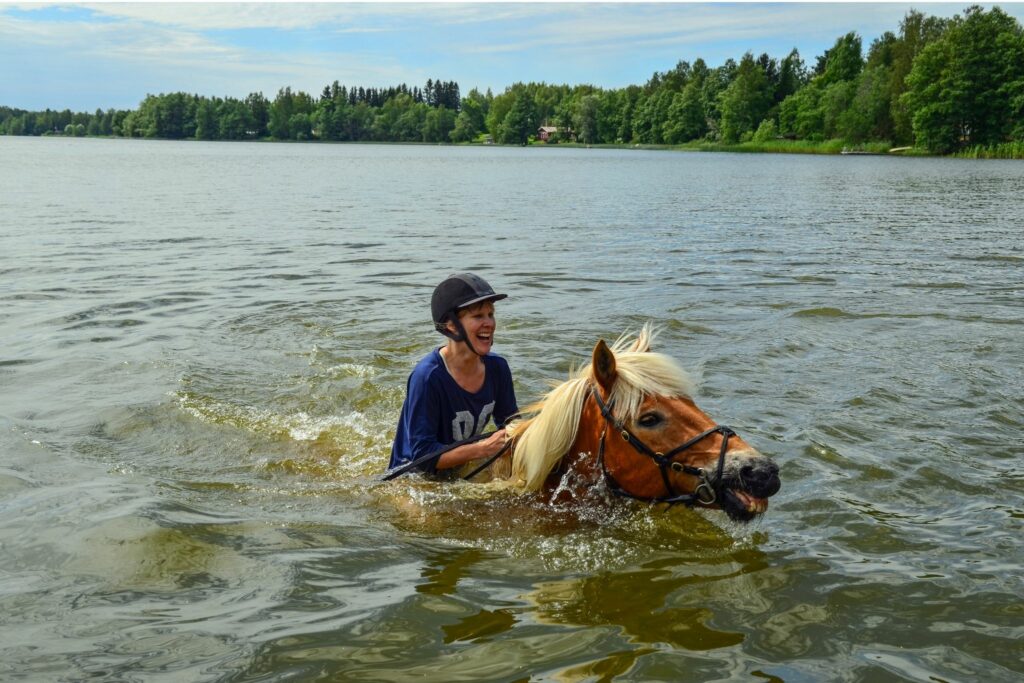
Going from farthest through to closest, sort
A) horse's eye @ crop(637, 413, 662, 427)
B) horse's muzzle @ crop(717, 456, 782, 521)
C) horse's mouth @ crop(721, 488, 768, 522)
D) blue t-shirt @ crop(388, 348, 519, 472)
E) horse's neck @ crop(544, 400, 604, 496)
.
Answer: blue t-shirt @ crop(388, 348, 519, 472) < horse's neck @ crop(544, 400, 604, 496) < horse's eye @ crop(637, 413, 662, 427) < horse's mouth @ crop(721, 488, 768, 522) < horse's muzzle @ crop(717, 456, 782, 521)

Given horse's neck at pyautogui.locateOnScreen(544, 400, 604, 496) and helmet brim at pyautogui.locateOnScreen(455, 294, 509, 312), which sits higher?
helmet brim at pyautogui.locateOnScreen(455, 294, 509, 312)

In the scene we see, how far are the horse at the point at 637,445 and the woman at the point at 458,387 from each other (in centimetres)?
50

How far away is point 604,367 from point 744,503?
3.77ft

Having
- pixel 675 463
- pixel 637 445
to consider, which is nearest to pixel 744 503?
pixel 675 463

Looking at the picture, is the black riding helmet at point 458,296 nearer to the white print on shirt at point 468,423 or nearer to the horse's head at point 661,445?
the white print on shirt at point 468,423

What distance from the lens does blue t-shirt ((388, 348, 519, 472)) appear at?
6.43m

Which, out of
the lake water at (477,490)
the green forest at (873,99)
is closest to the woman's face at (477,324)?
the lake water at (477,490)

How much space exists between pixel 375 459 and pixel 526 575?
9.70 ft

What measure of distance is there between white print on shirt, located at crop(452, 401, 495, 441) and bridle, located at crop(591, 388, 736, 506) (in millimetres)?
1309

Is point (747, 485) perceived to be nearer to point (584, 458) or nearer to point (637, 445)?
point (637, 445)

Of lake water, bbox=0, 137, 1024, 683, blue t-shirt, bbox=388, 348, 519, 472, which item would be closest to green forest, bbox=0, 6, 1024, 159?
lake water, bbox=0, 137, 1024, 683

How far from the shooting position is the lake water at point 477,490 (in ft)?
16.3

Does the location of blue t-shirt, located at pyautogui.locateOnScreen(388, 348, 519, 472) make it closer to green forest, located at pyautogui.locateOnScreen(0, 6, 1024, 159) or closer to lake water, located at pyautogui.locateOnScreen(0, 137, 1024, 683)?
Result: lake water, located at pyautogui.locateOnScreen(0, 137, 1024, 683)

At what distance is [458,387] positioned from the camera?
21.6 feet
